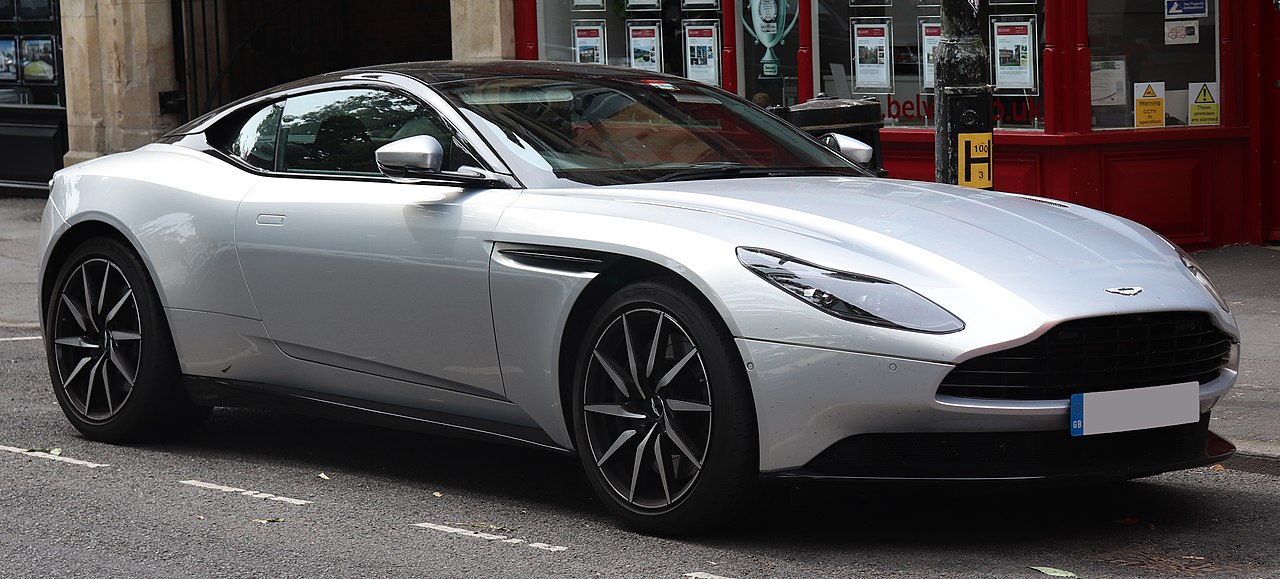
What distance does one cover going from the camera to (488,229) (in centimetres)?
525

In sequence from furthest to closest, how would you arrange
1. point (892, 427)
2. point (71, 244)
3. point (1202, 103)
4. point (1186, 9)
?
point (1202, 103) < point (1186, 9) < point (71, 244) < point (892, 427)

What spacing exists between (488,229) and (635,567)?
1.19m

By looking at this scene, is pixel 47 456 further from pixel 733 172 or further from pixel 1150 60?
pixel 1150 60

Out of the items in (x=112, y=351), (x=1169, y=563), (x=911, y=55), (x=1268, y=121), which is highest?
(x=911, y=55)

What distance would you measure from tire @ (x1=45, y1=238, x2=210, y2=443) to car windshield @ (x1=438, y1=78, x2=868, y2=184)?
58.7 inches

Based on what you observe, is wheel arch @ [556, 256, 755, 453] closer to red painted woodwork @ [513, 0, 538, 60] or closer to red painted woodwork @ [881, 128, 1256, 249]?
red painted woodwork @ [881, 128, 1256, 249]

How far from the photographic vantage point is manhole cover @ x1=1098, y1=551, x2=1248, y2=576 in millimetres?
4578

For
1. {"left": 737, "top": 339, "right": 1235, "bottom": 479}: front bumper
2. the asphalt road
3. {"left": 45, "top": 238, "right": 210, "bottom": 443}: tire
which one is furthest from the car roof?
{"left": 737, "top": 339, "right": 1235, "bottom": 479}: front bumper

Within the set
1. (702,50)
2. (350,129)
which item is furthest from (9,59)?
(350,129)

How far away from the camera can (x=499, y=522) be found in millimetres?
5230

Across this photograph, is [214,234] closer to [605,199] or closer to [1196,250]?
[605,199]

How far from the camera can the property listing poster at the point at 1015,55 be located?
11.4 m

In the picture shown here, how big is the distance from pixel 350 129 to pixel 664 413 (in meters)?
1.81

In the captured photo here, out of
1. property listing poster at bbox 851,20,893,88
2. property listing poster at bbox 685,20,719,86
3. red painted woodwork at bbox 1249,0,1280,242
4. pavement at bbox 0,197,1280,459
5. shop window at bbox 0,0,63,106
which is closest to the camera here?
pavement at bbox 0,197,1280,459
